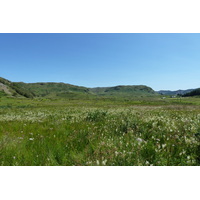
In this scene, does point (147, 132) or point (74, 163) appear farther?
point (147, 132)

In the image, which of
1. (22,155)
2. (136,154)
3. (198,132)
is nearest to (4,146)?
(22,155)

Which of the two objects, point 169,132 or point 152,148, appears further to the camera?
point 169,132

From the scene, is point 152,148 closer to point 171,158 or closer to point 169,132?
point 171,158

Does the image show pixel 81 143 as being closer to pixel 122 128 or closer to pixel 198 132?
pixel 122 128

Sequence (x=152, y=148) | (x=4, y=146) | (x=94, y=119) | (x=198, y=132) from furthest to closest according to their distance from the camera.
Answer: (x=94, y=119) → (x=198, y=132) → (x=4, y=146) → (x=152, y=148)

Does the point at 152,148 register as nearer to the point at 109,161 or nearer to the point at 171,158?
the point at 171,158

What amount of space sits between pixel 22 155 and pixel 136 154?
299cm

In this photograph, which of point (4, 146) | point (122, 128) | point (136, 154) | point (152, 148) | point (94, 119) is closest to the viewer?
point (136, 154)

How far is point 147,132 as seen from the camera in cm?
518

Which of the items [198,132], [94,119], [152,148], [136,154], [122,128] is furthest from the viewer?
[94,119]

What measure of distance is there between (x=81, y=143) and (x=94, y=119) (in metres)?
4.35

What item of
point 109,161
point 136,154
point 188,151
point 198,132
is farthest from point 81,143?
point 198,132

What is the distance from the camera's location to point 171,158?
3.07 metres

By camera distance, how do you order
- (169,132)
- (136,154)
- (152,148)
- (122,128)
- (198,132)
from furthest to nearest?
(122,128) < (169,132) < (198,132) < (152,148) < (136,154)
